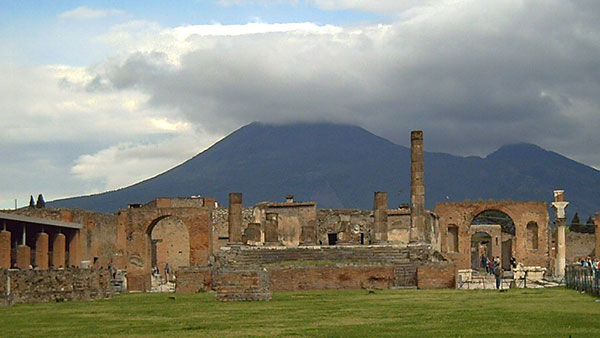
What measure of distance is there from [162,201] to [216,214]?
4.25 metres

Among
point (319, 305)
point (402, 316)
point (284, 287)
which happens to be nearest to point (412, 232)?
point (284, 287)

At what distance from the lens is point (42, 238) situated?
41969 mm

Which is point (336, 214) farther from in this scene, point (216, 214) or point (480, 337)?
point (480, 337)

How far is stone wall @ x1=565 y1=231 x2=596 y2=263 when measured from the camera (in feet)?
229

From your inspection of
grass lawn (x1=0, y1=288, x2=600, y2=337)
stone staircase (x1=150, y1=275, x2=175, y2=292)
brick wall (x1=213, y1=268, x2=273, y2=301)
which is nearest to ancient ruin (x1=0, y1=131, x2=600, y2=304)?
brick wall (x1=213, y1=268, x2=273, y2=301)

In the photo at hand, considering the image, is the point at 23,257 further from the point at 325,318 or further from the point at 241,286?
the point at 325,318

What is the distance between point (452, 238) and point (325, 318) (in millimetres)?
48196

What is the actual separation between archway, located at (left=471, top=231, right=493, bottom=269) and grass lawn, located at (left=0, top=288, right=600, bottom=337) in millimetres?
→ 50005

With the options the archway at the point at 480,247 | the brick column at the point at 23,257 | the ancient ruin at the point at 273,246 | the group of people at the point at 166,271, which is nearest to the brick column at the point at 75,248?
the ancient ruin at the point at 273,246

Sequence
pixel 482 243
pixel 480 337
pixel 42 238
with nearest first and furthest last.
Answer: pixel 480 337 < pixel 42 238 < pixel 482 243

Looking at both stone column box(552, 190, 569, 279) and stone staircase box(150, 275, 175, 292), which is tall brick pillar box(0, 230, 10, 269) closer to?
stone staircase box(150, 275, 175, 292)

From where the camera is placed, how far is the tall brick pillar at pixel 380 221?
1994 inches

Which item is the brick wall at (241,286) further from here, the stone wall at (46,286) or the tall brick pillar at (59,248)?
the tall brick pillar at (59,248)

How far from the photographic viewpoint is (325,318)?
1808 centimetres
